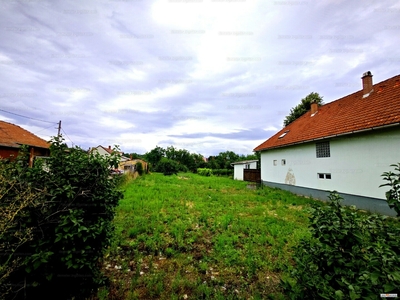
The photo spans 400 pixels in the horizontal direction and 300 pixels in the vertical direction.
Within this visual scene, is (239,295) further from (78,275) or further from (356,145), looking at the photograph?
(356,145)

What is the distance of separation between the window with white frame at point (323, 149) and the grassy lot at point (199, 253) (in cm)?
397

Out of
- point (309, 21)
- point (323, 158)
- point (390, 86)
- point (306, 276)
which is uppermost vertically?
point (309, 21)

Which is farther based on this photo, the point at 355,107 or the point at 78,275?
the point at 355,107

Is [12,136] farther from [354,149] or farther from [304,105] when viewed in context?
[304,105]

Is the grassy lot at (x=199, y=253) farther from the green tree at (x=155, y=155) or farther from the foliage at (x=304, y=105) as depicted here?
the green tree at (x=155, y=155)

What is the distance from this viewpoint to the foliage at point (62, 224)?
6.29 ft

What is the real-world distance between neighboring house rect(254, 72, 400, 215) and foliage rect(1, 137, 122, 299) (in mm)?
8423

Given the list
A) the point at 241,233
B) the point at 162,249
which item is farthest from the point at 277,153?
the point at 162,249

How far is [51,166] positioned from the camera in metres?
2.26

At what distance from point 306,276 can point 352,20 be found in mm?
9594

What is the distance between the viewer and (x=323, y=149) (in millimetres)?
8844

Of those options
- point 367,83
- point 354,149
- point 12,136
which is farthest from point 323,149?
point 12,136

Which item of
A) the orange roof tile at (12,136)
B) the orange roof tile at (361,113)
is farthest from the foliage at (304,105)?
the orange roof tile at (12,136)

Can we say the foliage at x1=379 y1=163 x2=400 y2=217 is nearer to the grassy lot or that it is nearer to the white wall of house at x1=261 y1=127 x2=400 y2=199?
the grassy lot
